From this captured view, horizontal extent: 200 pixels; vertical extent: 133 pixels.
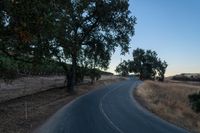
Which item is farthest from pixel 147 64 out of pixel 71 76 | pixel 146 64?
pixel 71 76

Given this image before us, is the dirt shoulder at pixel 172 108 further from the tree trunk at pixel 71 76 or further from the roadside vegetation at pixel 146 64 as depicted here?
the roadside vegetation at pixel 146 64

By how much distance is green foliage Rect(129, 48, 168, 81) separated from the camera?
18275 cm

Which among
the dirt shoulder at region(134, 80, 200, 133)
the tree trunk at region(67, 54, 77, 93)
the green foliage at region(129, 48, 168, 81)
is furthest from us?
the green foliage at region(129, 48, 168, 81)

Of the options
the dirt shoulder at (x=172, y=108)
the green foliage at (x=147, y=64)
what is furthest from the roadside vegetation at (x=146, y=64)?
the dirt shoulder at (x=172, y=108)

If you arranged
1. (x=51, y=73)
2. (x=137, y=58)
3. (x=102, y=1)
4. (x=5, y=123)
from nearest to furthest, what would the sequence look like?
1. (x=5, y=123)
2. (x=102, y=1)
3. (x=51, y=73)
4. (x=137, y=58)

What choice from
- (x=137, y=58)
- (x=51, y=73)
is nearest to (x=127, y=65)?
(x=137, y=58)

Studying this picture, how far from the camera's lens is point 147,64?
183 metres

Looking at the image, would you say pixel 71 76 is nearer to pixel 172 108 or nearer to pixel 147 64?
pixel 172 108

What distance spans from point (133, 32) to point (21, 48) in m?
30.9

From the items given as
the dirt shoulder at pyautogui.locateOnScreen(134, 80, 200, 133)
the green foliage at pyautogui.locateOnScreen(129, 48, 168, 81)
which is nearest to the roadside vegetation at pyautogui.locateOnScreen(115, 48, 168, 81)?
the green foliage at pyautogui.locateOnScreen(129, 48, 168, 81)

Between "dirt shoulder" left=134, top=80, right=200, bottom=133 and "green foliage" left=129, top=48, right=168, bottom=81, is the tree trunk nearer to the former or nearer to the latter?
"dirt shoulder" left=134, top=80, right=200, bottom=133

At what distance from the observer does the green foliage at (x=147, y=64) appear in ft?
600

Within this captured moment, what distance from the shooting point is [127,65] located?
641 feet

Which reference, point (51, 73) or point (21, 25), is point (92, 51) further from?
point (21, 25)
